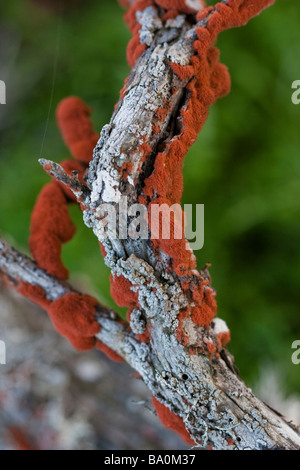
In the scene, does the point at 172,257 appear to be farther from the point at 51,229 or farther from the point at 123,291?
the point at 51,229

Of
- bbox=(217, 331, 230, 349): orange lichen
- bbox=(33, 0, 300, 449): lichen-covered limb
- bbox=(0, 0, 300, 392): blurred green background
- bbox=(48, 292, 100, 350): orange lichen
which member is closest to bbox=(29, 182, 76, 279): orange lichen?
bbox=(48, 292, 100, 350): orange lichen

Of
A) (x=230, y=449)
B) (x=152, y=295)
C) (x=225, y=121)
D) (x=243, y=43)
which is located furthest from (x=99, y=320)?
(x=243, y=43)

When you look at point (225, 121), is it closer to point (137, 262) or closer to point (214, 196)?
point (214, 196)

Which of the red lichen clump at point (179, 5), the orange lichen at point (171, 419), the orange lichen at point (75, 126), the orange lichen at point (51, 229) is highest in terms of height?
the red lichen clump at point (179, 5)

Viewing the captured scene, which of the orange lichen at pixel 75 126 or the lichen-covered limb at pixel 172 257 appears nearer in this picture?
the lichen-covered limb at pixel 172 257

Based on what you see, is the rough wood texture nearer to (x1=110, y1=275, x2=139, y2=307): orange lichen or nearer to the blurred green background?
(x1=110, y1=275, x2=139, y2=307): orange lichen

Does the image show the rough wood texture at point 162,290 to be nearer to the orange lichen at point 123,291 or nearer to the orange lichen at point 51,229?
the orange lichen at point 123,291

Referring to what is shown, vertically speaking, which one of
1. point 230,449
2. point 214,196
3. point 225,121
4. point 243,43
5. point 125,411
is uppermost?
point 243,43

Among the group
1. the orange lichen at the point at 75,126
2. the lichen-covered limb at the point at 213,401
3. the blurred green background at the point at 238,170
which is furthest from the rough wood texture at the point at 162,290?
the blurred green background at the point at 238,170
